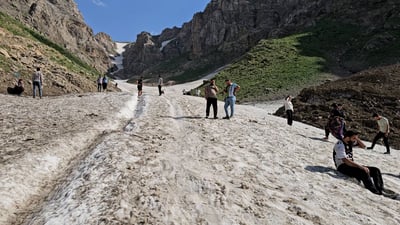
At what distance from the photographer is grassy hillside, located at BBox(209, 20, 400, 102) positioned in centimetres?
6162

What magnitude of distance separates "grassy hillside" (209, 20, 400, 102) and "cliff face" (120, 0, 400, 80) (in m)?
7.54

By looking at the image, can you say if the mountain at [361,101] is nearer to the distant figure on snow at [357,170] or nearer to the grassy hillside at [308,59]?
the distant figure on snow at [357,170]

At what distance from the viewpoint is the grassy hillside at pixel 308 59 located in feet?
202

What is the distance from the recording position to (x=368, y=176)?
11500 mm

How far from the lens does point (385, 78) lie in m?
35.8

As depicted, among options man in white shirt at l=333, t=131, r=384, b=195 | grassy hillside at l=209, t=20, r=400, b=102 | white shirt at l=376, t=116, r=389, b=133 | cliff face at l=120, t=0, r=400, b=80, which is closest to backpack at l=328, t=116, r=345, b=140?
white shirt at l=376, t=116, r=389, b=133

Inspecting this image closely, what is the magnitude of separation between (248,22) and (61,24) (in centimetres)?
8023

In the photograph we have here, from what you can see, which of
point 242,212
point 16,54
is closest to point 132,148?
point 242,212

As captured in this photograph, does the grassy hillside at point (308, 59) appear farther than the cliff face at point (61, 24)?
No

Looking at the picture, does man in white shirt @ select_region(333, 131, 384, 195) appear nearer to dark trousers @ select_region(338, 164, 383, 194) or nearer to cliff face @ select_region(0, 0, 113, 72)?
dark trousers @ select_region(338, 164, 383, 194)

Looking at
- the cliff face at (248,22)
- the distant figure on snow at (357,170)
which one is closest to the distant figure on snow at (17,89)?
the distant figure on snow at (357,170)

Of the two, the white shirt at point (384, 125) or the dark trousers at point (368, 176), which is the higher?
the white shirt at point (384, 125)

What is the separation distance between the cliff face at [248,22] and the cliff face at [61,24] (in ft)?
87.3

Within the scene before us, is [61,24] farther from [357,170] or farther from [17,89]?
[357,170]
